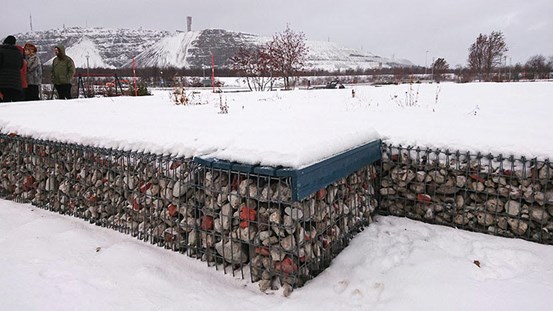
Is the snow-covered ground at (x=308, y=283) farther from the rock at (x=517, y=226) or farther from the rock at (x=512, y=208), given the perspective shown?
the rock at (x=512, y=208)

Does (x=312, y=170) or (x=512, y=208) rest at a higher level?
(x=312, y=170)

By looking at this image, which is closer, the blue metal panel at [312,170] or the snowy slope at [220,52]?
the blue metal panel at [312,170]

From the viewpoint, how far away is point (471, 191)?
3764mm

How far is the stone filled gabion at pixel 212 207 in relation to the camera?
9.73ft

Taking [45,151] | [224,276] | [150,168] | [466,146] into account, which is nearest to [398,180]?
[466,146]

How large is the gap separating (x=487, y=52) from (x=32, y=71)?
3491 cm

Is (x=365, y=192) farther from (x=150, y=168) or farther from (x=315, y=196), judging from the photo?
(x=150, y=168)

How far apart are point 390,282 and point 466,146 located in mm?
1653

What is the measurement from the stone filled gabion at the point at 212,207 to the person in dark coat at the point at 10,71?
13.1 feet

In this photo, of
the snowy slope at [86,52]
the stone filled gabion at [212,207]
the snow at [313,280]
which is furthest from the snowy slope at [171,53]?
the snow at [313,280]

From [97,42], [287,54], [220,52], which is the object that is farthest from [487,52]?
[97,42]

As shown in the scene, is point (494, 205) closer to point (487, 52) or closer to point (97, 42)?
point (487, 52)

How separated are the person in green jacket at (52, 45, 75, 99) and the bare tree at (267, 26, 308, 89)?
10855 millimetres

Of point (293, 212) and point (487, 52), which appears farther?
point (487, 52)
